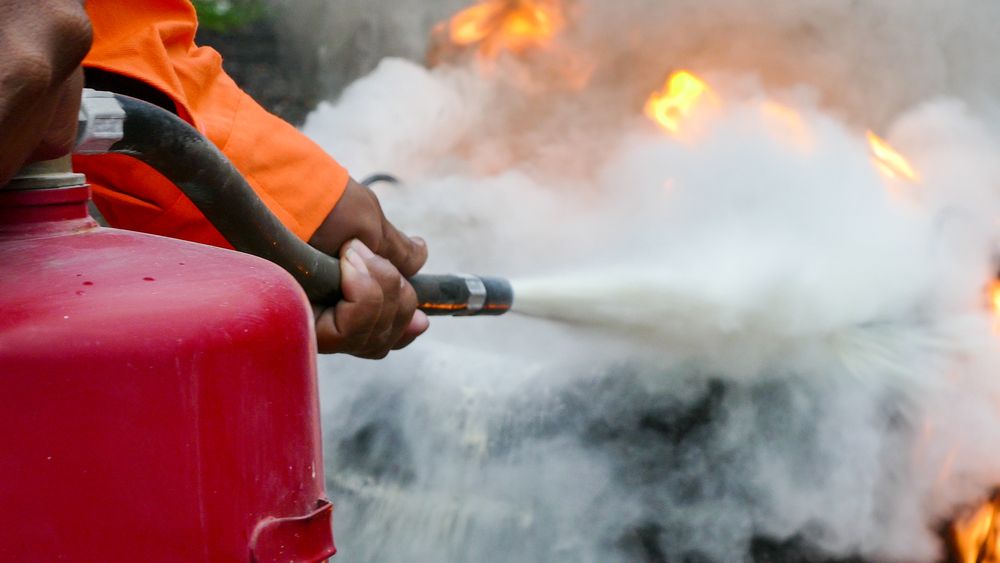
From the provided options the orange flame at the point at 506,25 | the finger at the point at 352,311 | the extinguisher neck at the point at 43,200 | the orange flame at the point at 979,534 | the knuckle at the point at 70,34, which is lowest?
the orange flame at the point at 979,534

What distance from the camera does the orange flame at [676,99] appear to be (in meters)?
3.01

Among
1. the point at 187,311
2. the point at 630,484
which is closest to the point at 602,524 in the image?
the point at 630,484

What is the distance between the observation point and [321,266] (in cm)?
165

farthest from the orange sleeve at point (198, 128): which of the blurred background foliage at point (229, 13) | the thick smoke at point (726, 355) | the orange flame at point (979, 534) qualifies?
the blurred background foliage at point (229, 13)

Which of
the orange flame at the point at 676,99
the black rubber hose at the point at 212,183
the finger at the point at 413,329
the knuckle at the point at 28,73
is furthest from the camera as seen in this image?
the orange flame at the point at 676,99

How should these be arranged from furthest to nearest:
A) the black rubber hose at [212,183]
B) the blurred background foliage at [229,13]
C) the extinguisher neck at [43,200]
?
the blurred background foliage at [229,13] < the black rubber hose at [212,183] < the extinguisher neck at [43,200]

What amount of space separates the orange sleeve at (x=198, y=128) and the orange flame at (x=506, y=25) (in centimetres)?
180

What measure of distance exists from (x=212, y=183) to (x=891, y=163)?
1905mm

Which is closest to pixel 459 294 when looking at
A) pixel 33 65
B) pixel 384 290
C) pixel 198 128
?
pixel 384 290

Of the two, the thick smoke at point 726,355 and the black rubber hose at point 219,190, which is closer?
the black rubber hose at point 219,190

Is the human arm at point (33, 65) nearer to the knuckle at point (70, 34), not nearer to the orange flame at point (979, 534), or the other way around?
the knuckle at point (70, 34)

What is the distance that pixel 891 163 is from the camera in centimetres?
264

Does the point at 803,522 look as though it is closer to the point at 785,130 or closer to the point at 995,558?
the point at 995,558

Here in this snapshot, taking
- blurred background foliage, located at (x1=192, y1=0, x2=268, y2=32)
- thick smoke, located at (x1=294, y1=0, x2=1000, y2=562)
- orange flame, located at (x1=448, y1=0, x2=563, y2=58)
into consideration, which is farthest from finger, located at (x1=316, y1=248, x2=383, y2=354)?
blurred background foliage, located at (x1=192, y1=0, x2=268, y2=32)
